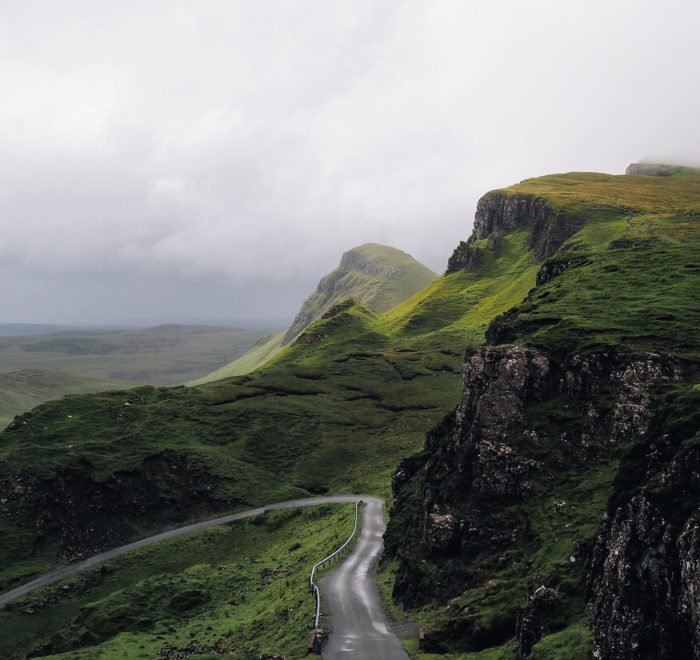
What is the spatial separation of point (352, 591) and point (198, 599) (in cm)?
2422

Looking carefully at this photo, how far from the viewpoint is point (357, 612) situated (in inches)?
2339

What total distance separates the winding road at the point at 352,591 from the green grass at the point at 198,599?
2.42 m

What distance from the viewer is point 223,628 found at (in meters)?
67.0

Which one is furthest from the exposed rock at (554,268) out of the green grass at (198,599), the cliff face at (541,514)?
the cliff face at (541,514)

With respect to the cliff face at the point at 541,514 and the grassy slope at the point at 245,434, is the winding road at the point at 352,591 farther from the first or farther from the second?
the grassy slope at the point at 245,434

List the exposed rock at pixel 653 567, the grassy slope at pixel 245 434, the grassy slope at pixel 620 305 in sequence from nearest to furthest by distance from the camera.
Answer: the exposed rock at pixel 653 567
the grassy slope at pixel 620 305
the grassy slope at pixel 245 434

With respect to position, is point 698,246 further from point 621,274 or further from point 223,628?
point 223,628

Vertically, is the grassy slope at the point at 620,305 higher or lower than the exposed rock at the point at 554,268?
lower

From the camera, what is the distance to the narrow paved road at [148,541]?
9787cm

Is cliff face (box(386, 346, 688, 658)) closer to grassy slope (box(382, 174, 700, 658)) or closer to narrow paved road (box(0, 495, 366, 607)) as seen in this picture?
grassy slope (box(382, 174, 700, 658))

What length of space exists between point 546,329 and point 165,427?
95639 mm

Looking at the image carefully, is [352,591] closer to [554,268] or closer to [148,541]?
[148,541]

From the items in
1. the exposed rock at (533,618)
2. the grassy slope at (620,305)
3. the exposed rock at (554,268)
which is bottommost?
the exposed rock at (533,618)

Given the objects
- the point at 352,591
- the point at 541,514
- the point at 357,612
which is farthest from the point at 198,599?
the point at 541,514
